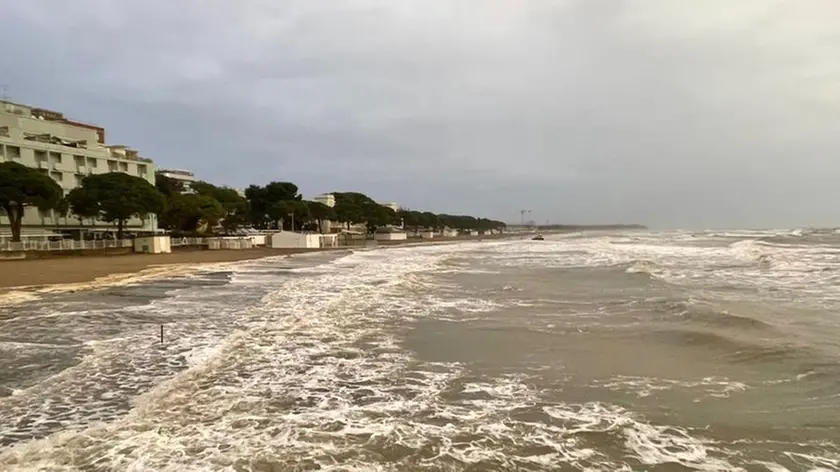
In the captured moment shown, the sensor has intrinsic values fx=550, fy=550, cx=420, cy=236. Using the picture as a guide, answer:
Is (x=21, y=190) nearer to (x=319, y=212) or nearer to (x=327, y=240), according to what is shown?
(x=327, y=240)

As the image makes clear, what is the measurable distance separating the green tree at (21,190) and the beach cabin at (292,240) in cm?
2569

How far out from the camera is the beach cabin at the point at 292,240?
65750 millimetres

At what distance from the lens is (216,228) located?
8531 centimetres

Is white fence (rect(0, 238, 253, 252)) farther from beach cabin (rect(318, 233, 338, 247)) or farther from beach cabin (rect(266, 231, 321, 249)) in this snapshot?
beach cabin (rect(318, 233, 338, 247))

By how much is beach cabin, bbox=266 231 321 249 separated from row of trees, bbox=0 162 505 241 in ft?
23.1

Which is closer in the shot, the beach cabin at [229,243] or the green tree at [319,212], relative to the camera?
the beach cabin at [229,243]

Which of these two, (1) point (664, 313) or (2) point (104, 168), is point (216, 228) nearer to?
(2) point (104, 168)

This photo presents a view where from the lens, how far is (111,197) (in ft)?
156

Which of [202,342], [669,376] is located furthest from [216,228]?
[669,376]

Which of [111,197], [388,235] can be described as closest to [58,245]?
[111,197]

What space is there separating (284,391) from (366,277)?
17969mm

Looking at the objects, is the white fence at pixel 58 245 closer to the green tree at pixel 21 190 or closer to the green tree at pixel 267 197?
the green tree at pixel 21 190

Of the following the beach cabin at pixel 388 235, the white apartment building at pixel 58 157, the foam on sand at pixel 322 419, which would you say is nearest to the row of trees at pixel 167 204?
the white apartment building at pixel 58 157

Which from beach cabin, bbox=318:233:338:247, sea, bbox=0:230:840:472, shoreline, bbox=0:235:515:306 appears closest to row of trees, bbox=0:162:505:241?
shoreline, bbox=0:235:515:306
